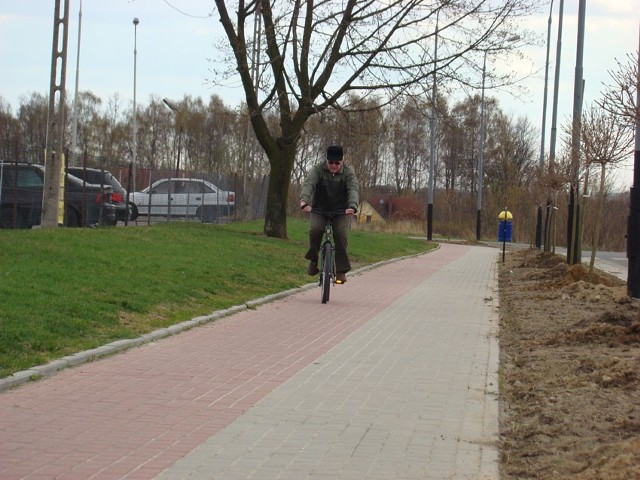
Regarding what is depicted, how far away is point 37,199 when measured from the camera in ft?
74.7

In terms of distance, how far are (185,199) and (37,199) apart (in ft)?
33.1

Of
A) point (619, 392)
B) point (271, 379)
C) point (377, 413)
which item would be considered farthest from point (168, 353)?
point (619, 392)

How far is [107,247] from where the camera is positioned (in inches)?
623

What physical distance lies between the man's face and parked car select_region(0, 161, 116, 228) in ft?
34.4

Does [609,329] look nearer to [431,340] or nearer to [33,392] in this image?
[431,340]

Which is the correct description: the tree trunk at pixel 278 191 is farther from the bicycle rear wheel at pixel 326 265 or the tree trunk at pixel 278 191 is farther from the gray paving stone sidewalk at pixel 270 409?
the gray paving stone sidewalk at pixel 270 409

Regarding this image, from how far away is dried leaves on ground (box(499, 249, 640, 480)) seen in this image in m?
5.43

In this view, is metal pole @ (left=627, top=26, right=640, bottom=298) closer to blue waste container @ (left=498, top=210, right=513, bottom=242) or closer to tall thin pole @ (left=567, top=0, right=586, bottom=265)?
tall thin pole @ (left=567, top=0, right=586, bottom=265)

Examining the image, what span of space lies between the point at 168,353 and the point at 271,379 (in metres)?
1.46

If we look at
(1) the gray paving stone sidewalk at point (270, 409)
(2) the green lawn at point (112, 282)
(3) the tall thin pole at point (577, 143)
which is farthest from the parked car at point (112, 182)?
(1) the gray paving stone sidewalk at point (270, 409)

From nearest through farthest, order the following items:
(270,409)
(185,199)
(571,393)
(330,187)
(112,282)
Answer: (270,409) → (571,393) → (112,282) → (330,187) → (185,199)

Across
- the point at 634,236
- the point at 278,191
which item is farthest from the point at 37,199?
the point at 634,236

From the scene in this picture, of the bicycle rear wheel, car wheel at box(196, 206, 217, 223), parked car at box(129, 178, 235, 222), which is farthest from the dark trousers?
car wheel at box(196, 206, 217, 223)

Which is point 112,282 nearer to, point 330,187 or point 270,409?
point 330,187
